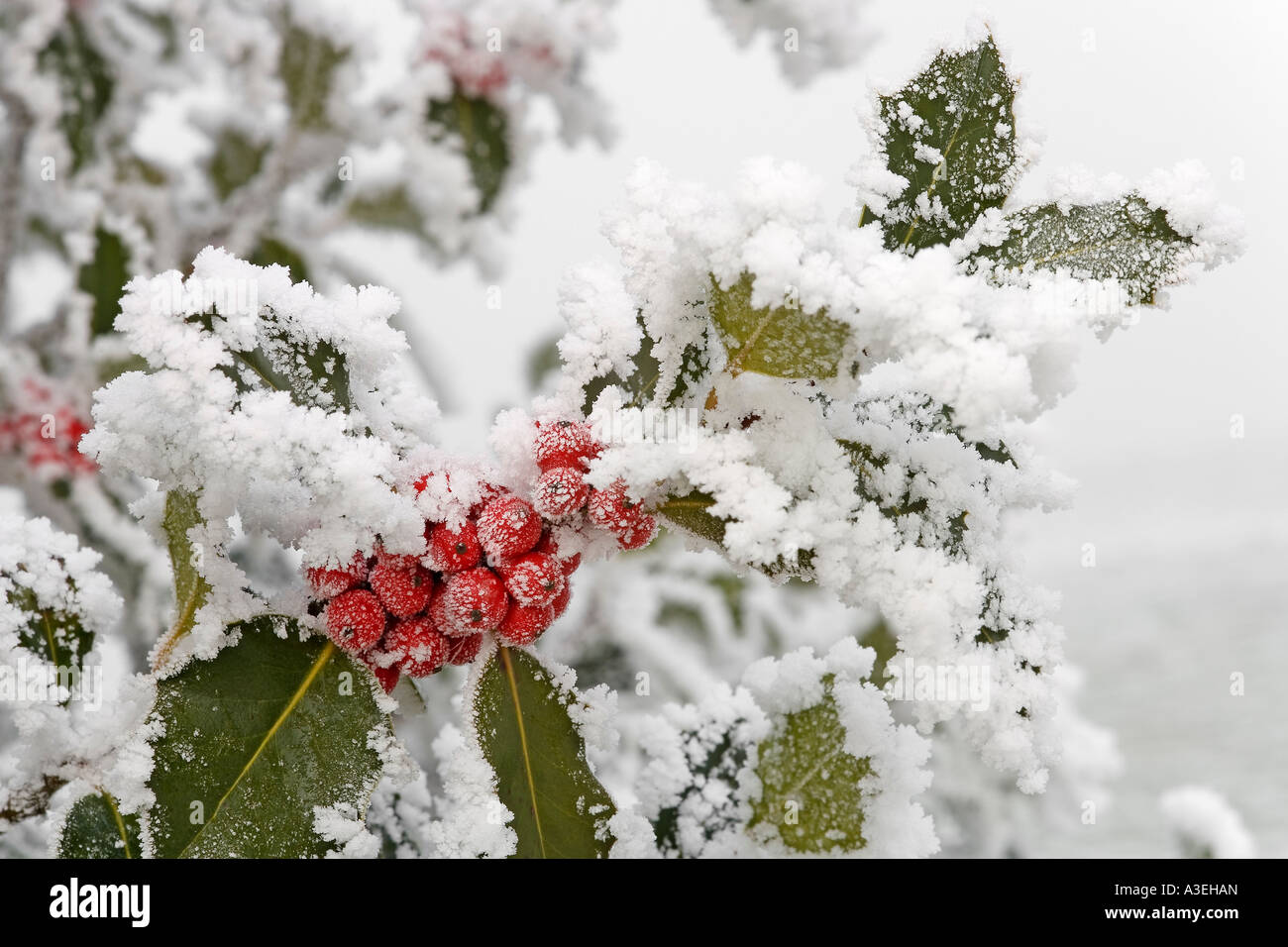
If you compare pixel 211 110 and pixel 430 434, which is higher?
pixel 211 110

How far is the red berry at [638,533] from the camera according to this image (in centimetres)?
59

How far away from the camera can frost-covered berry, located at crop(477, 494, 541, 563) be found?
594mm

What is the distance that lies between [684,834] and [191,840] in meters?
0.37

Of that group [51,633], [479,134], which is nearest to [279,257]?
[479,134]

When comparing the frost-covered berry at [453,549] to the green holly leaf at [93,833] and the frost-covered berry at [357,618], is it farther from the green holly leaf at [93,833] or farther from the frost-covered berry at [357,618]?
the green holly leaf at [93,833]

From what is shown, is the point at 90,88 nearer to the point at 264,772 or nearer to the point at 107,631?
the point at 107,631

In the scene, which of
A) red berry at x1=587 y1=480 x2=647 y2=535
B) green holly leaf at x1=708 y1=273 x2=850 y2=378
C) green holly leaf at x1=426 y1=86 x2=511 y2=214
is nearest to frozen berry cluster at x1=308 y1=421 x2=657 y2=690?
red berry at x1=587 y1=480 x2=647 y2=535

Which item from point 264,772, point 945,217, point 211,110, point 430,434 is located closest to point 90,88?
point 211,110

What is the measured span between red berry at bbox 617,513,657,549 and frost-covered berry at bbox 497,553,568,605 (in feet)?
0.14

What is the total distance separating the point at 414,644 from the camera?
625mm

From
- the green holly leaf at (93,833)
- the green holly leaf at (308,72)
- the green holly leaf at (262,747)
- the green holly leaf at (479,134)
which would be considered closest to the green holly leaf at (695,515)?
the green holly leaf at (262,747)

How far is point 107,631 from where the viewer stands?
90 cm

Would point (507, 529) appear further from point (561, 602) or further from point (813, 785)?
point (813, 785)

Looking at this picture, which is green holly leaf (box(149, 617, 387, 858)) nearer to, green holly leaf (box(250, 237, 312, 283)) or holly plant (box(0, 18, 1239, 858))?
holly plant (box(0, 18, 1239, 858))
